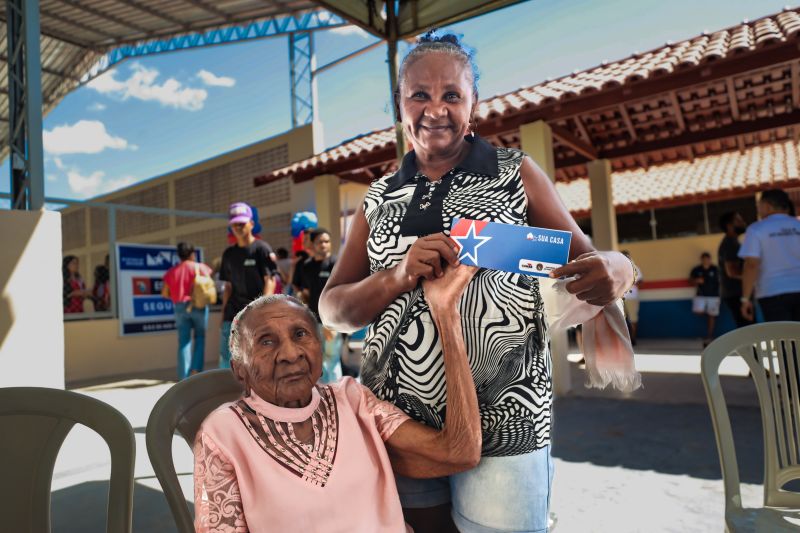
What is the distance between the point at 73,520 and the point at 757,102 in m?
7.36

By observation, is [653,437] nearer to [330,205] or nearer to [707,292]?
[330,205]

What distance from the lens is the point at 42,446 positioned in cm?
124

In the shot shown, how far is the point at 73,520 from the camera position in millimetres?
2721

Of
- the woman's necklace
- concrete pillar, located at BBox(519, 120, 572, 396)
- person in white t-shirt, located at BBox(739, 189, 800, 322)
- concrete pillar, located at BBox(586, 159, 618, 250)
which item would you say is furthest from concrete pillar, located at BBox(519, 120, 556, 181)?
A: the woman's necklace

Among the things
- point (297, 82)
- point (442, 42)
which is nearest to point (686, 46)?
point (442, 42)

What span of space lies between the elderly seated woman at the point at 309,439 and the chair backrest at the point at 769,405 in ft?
3.61

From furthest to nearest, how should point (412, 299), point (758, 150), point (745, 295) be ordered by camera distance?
1. point (758, 150)
2. point (745, 295)
3. point (412, 299)

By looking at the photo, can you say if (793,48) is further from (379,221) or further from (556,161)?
(379,221)

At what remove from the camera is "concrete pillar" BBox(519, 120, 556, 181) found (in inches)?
213

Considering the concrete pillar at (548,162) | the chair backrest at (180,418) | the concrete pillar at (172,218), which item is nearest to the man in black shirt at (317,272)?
the concrete pillar at (548,162)

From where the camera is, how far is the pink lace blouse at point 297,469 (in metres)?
1.04

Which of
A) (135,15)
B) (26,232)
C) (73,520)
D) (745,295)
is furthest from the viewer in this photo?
(135,15)

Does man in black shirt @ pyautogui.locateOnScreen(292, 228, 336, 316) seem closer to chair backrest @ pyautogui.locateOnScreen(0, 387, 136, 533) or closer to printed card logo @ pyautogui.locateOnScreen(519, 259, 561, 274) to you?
chair backrest @ pyautogui.locateOnScreen(0, 387, 136, 533)

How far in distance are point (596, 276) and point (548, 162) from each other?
15.6 ft
